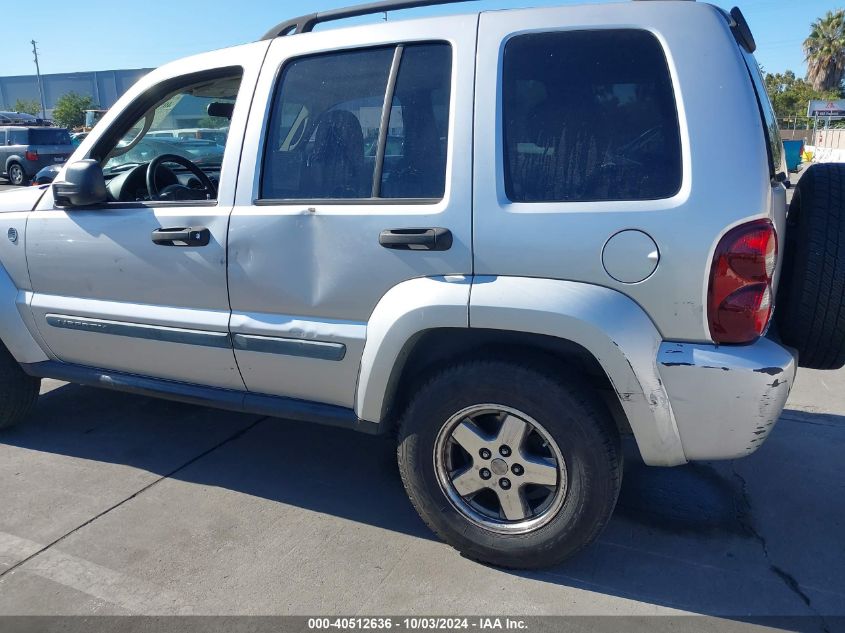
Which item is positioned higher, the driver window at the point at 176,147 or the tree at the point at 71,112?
the tree at the point at 71,112

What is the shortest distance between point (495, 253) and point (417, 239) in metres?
0.29

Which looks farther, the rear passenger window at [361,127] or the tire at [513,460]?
the rear passenger window at [361,127]

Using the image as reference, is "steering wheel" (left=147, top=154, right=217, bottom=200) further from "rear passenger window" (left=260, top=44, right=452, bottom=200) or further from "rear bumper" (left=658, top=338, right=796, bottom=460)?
"rear bumper" (left=658, top=338, right=796, bottom=460)

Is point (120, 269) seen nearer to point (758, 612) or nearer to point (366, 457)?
point (366, 457)

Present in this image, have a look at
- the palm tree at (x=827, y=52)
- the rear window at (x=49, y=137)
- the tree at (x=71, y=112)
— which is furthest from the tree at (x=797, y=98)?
the tree at (x=71, y=112)

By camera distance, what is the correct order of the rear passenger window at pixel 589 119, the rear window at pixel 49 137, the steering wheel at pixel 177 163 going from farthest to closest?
the rear window at pixel 49 137, the steering wheel at pixel 177 163, the rear passenger window at pixel 589 119

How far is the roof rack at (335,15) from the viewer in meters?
2.79

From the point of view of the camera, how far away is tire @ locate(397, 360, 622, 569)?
8.02 feet

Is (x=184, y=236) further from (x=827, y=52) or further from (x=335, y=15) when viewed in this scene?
(x=827, y=52)

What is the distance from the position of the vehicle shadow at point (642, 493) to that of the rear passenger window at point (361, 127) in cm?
148

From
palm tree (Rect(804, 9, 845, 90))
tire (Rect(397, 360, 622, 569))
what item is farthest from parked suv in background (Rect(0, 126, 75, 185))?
palm tree (Rect(804, 9, 845, 90))

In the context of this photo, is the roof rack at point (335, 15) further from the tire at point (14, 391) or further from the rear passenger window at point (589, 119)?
the tire at point (14, 391)

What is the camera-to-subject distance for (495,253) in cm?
241

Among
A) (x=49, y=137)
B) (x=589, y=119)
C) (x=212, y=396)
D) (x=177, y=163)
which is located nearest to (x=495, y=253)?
(x=589, y=119)
